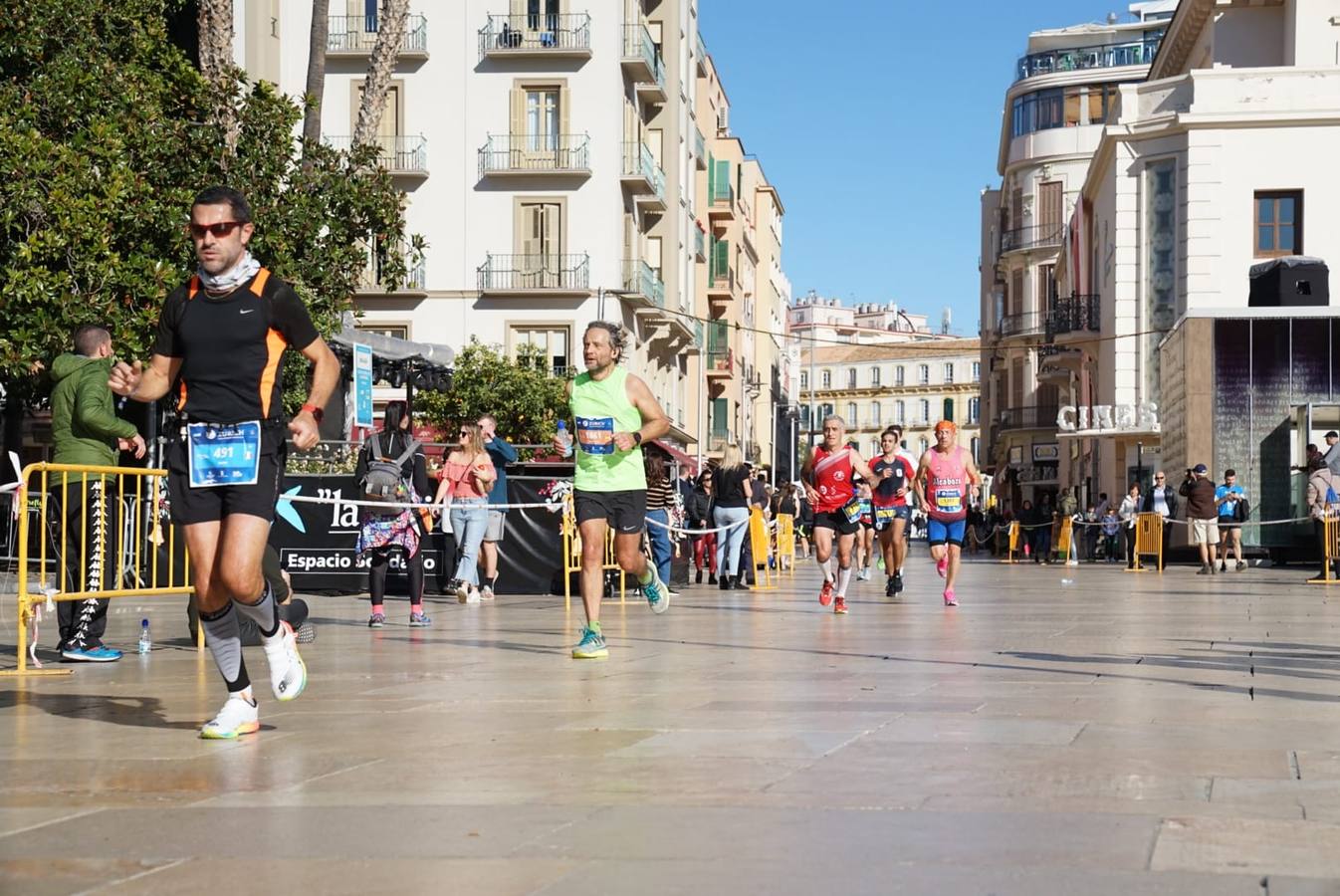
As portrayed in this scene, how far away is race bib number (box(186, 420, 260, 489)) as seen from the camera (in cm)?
695

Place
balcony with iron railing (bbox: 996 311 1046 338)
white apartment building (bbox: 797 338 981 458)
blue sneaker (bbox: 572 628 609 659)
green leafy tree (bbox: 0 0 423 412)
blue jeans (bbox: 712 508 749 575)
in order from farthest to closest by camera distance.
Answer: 1. white apartment building (bbox: 797 338 981 458)
2. balcony with iron railing (bbox: 996 311 1046 338)
3. blue jeans (bbox: 712 508 749 575)
4. green leafy tree (bbox: 0 0 423 412)
5. blue sneaker (bbox: 572 628 609 659)

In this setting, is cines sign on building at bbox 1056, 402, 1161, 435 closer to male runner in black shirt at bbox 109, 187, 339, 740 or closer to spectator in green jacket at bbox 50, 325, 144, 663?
spectator in green jacket at bbox 50, 325, 144, 663

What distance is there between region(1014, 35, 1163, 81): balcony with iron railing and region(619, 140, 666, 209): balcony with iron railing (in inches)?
1069

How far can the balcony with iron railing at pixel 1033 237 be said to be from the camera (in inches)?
2911

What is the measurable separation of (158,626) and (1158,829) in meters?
11.0

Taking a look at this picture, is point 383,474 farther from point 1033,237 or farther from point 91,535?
point 1033,237

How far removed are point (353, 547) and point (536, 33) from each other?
31.3 meters

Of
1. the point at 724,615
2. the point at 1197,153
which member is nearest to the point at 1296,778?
the point at 724,615

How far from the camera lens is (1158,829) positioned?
4.74 meters

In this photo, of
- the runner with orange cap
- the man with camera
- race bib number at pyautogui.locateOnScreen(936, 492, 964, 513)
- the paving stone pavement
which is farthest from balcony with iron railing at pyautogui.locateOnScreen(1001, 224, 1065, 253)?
the paving stone pavement

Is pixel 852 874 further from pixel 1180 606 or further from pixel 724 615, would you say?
pixel 1180 606

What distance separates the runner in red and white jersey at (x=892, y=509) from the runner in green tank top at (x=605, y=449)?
8131mm

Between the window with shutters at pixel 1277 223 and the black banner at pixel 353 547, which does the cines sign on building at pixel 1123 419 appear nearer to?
the window with shutters at pixel 1277 223

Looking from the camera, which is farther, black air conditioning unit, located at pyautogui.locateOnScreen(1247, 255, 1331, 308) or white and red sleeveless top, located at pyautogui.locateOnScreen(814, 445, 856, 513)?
black air conditioning unit, located at pyautogui.locateOnScreen(1247, 255, 1331, 308)
